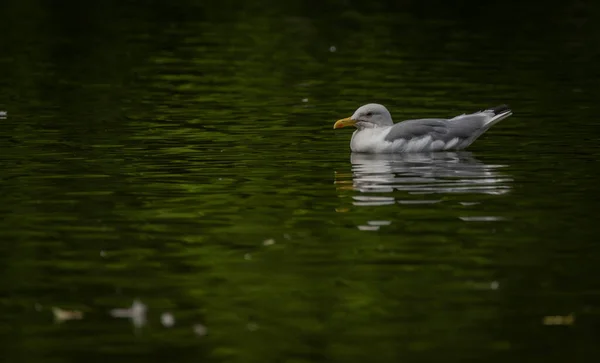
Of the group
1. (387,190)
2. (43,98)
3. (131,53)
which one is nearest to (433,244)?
(387,190)

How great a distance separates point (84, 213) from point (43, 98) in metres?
11.8

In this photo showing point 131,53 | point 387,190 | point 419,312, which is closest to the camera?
point 419,312

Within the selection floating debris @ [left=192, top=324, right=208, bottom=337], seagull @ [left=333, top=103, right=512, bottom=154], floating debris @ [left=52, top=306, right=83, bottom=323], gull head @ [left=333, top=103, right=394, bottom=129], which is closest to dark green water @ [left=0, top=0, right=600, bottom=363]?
floating debris @ [left=192, top=324, right=208, bottom=337]

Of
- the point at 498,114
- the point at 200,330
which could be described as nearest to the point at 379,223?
the point at 200,330

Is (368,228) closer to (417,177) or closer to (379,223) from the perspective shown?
(379,223)

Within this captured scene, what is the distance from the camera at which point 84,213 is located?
16.3 m

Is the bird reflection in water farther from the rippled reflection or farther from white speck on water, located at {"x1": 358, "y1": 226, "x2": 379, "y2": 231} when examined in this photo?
white speck on water, located at {"x1": 358, "y1": 226, "x2": 379, "y2": 231}

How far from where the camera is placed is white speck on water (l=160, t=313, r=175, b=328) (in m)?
11.5

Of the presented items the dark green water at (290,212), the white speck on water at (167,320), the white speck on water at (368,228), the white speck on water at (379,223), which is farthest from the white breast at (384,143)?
the white speck on water at (167,320)

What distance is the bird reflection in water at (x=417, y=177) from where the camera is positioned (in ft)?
57.4

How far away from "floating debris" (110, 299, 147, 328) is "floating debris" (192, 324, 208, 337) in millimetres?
413

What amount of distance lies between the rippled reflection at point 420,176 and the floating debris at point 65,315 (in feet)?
18.6

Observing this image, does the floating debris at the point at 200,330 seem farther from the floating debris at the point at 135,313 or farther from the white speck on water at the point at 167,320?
the floating debris at the point at 135,313

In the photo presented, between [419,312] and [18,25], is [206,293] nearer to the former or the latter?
[419,312]
